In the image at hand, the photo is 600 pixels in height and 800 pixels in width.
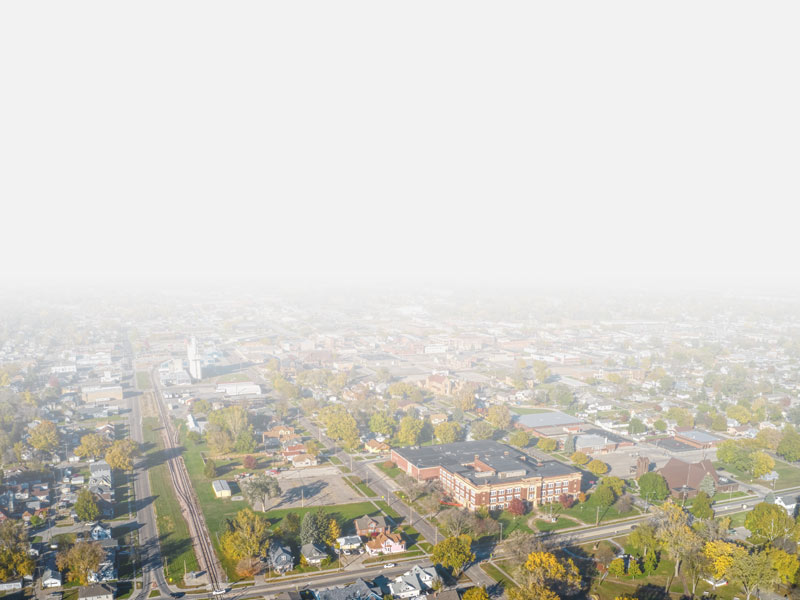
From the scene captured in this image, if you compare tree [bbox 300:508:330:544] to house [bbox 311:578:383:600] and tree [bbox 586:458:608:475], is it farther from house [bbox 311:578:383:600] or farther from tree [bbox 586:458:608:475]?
tree [bbox 586:458:608:475]

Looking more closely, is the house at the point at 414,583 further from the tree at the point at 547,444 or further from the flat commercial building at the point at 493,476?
the tree at the point at 547,444

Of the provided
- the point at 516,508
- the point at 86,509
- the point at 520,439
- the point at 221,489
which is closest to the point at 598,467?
the point at 520,439

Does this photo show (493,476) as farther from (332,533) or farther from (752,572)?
(752,572)

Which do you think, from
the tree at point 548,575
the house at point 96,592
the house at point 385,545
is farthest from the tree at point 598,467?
the house at point 96,592

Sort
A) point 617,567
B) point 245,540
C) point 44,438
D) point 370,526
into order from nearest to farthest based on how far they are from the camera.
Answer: point 617,567, point 245,540, point 370,526, point 44,438

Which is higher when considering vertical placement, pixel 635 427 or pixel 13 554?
pixel 13 554

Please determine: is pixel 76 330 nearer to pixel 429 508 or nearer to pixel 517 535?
pixel 429 508

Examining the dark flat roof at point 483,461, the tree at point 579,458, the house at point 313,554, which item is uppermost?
the dark flat roof at point 483,461
